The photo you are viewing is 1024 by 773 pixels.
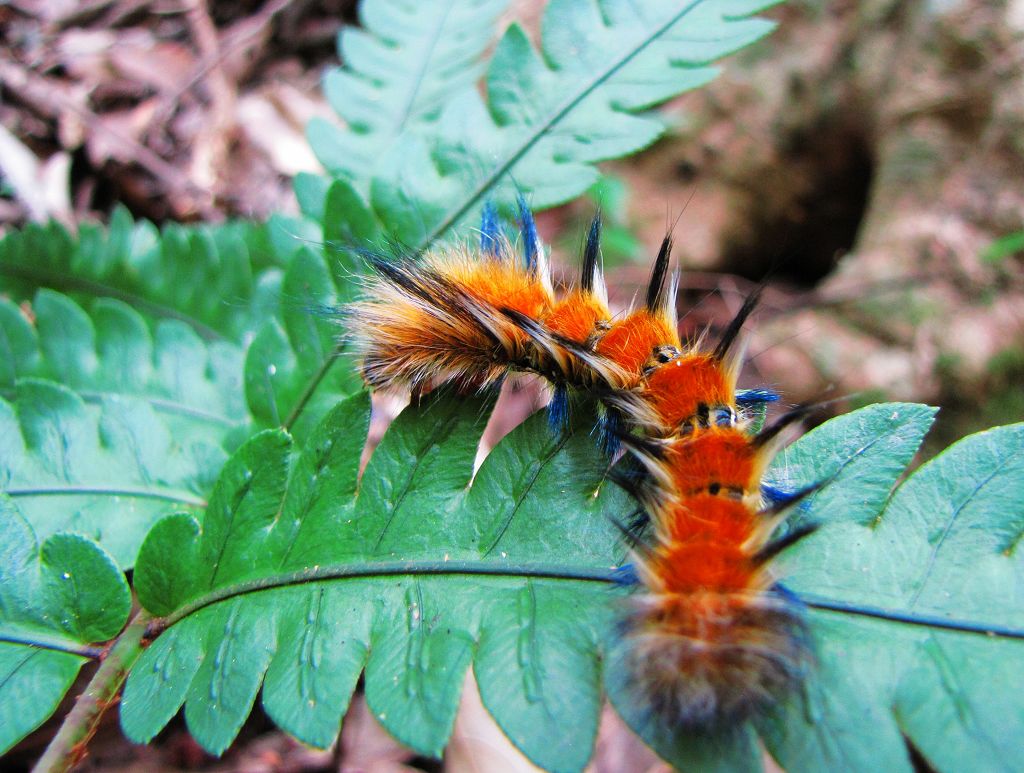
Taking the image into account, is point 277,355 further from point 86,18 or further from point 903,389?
point 86,18

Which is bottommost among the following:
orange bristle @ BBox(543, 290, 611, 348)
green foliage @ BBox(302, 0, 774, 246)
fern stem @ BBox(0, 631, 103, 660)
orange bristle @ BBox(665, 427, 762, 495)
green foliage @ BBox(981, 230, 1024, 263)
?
fern stem @ BBox(0, 631, 103, 660)

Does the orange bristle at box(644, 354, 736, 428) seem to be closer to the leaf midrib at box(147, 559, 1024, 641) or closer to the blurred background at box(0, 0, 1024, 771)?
the leaf midrib at box(147, 559, 1024, 641)

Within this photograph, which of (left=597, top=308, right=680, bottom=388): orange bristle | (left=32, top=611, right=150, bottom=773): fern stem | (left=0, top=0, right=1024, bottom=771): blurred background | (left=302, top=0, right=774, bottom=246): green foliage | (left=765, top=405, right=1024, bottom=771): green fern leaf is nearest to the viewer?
(left=765, top=405, right=1024, bottom=771): green fern leaf

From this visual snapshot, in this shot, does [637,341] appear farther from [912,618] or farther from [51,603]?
[51,603]

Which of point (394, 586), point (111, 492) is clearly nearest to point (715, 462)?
point (394, 586)

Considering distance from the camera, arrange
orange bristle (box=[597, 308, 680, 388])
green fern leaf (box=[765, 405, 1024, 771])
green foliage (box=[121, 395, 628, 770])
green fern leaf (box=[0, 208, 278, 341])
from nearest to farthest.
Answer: green fern leaf (box=[765, 405, 1024, 771]) < green foliage (box=[121, 395, 628, 770]) < orange bristle (box=[597, 308, 680, 388]) < green fern leaf (box=[0, 208, 278, 341])

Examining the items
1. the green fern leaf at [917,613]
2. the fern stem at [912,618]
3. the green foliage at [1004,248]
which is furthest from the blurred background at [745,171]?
the fern stem at [912,618]

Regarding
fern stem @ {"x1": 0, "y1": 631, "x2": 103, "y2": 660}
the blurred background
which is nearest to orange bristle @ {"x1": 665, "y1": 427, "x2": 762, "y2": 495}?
fern stem @ {"x1": 0, "y1": 631, "x2": 103, "y2": 660}

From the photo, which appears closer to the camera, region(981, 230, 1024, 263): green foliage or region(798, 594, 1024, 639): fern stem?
region(798, 594, 1024, 639): fern stem
